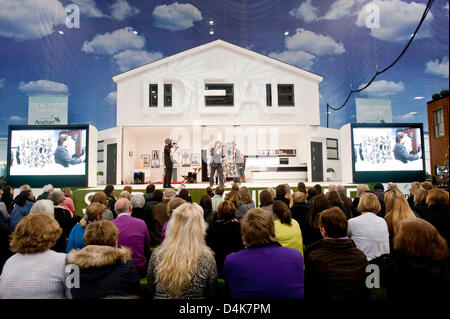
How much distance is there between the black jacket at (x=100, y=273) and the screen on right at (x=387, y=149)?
9529mm

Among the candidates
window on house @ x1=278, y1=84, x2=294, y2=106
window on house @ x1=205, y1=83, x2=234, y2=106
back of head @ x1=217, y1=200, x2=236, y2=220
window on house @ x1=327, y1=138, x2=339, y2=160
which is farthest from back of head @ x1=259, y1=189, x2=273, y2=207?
window on house @ x1=327, y1=138, x2=339, y2=160

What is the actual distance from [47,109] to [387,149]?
13553mm

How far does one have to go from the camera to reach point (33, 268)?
1623 mm

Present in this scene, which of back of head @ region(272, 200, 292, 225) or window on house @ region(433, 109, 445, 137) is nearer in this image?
back of head @ region(272, 200, 292, 225)

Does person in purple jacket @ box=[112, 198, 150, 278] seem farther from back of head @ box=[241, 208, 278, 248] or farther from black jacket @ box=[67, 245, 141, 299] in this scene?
back of head @ box=[241, 208, 278, 248]

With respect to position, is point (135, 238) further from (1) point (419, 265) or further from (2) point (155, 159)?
(2) point (155, 159)

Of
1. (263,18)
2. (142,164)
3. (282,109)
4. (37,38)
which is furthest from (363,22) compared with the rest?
(142,164)

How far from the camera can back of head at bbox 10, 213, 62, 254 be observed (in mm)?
1655

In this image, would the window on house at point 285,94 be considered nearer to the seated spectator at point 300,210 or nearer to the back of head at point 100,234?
the seated spectator at point 300,210

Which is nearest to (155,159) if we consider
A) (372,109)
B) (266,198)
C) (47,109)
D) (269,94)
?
(47,109)

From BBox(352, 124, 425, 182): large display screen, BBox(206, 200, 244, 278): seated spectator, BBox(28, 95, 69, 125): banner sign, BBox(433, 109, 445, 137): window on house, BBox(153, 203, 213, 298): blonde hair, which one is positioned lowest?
BBox(206, 200, 244, 278): seated spectator

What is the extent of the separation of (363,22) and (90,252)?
10.6 metres

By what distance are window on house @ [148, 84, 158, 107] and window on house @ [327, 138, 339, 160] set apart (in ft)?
30.3
